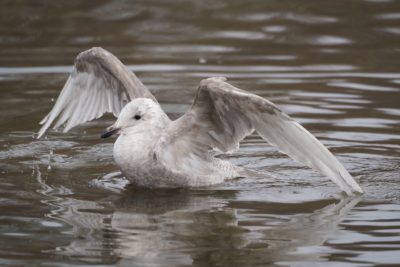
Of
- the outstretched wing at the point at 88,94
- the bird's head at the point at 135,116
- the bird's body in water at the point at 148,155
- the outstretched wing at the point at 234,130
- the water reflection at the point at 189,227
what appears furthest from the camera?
the outstretched wing at the point at 88,94

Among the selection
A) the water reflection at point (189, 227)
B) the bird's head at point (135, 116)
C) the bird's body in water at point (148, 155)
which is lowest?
the water reflection at point (189, 227)

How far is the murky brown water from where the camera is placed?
707 cm

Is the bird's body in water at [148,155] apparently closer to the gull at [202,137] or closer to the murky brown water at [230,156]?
the gull at [202,137]

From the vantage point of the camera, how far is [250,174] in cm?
888

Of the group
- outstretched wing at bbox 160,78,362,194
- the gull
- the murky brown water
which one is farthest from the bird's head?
the murky brown water

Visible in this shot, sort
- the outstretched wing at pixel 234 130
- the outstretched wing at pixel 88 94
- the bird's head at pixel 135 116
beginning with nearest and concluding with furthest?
the outstretched wing at pixel 234 130 < the bird's head at pixel 135 116 < the outstretched wing at pixel 88 94

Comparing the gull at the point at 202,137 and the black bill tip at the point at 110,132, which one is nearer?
the gull at the point at 202,137

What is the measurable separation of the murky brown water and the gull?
178mm

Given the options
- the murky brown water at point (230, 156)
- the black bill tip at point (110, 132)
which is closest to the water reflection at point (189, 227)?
the murky brown water at point (230, 156)

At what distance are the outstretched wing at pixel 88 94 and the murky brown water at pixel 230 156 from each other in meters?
0.26

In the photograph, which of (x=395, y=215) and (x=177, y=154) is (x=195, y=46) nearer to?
(x=177, y=154)

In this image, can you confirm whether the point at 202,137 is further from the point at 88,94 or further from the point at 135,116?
the point at 88,94

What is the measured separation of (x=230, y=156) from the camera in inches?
383

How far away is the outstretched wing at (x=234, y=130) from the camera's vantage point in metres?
7.98
